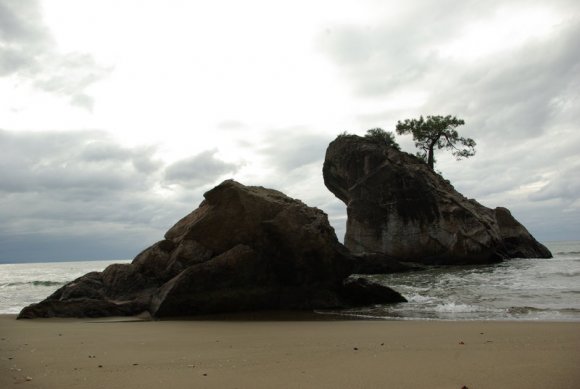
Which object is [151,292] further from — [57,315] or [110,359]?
[110,359]

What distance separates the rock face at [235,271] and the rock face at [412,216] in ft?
63.1

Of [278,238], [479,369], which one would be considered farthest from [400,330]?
[278,238]

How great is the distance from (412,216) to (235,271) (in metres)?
25.8

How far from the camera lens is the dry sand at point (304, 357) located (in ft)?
13.4

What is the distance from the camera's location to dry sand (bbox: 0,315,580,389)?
4.07m

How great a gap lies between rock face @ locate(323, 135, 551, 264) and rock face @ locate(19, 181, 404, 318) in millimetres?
19244

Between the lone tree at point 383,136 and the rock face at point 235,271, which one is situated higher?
the lone tree at point 383,136

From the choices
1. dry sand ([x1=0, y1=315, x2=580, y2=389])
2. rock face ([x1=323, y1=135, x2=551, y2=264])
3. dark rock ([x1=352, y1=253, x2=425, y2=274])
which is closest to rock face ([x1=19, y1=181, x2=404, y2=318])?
dry sand ([x1=0, y1=315, x2=580, y2=389])

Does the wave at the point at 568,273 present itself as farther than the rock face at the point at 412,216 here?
No

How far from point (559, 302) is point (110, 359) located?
10248mm

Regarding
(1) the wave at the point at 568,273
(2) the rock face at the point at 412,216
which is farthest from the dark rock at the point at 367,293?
(2) the rock face at the point at 412,216

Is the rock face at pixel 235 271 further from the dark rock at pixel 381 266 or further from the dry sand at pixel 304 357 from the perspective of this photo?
the dark rock at pixel 381 266

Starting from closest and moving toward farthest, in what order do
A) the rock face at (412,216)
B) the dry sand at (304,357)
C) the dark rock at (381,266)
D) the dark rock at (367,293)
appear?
1. the dry sand at (304,357)
2. the dark rock at (367,293)
3. the dark rock at (381,266)
4. the rock face at (412,216)

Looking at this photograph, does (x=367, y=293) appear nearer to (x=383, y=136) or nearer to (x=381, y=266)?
(x=381, y=266)
